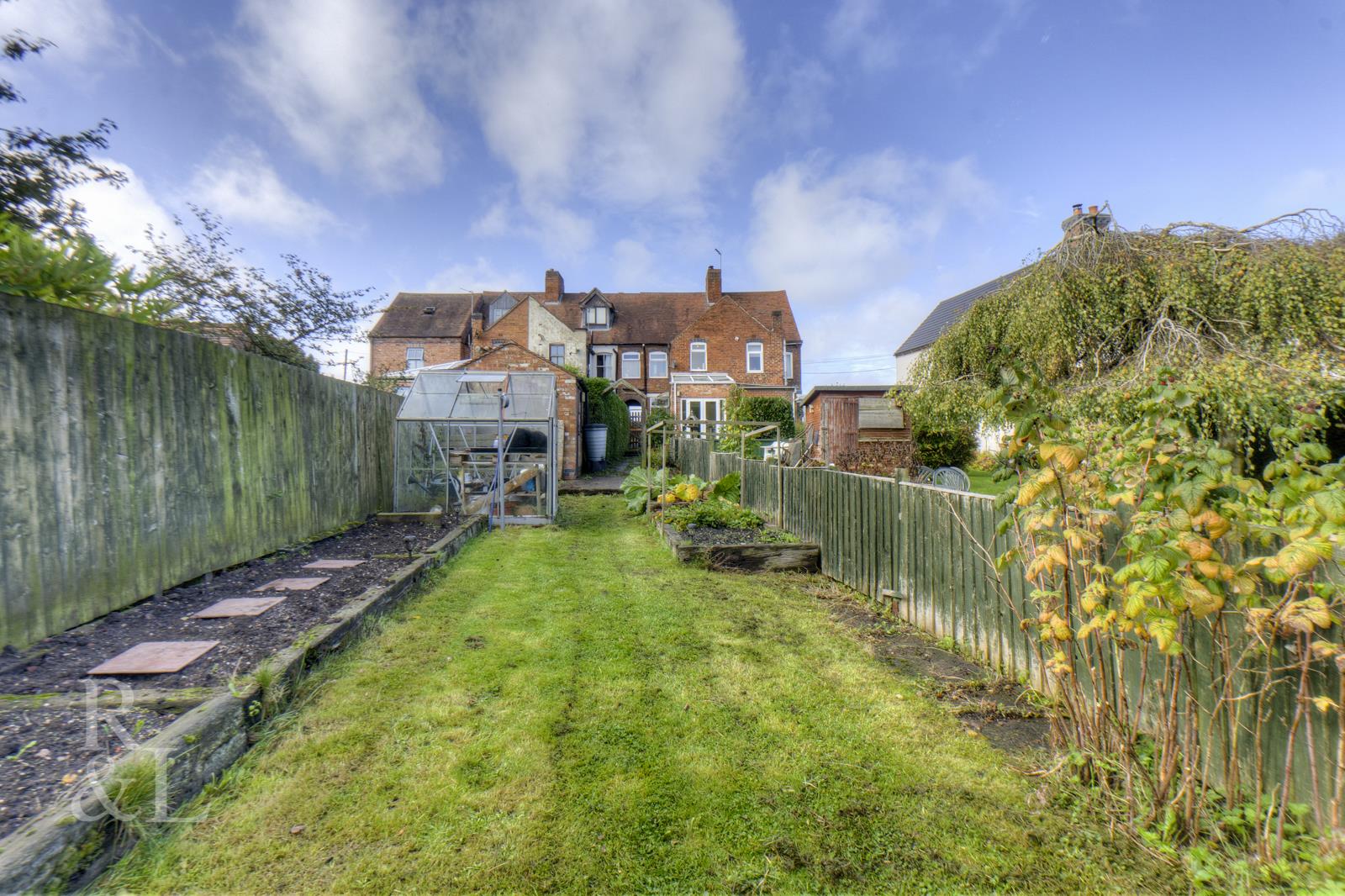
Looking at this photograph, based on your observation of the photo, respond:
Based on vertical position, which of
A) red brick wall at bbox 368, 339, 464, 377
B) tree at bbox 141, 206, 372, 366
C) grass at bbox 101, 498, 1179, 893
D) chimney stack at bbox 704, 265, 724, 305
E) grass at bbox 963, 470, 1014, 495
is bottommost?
grass at bbox 101, 498, 1179, 893

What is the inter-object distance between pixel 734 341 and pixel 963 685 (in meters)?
27.7

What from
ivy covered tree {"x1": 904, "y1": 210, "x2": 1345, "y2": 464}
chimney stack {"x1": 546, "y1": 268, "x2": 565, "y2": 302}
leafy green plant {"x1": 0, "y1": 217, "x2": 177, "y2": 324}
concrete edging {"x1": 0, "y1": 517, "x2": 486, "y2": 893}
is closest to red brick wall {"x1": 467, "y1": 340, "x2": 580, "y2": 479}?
ivy covered tree {"x1": 904, "y1": 210, "x2": 1345, "y2": 464}

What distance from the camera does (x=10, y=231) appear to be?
12.0 ft

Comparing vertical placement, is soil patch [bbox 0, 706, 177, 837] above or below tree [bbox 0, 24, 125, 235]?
below

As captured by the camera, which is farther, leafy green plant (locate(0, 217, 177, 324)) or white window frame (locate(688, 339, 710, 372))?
white window frame (locate(688, 339, 710, 372))

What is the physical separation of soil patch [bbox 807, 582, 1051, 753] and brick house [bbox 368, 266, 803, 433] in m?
21.6

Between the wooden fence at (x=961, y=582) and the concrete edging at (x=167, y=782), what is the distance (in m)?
3.64

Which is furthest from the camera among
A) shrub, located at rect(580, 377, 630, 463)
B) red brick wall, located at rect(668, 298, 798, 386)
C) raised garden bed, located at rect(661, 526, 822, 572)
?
red brick wall, located at rect(668, 298, 798, 386)

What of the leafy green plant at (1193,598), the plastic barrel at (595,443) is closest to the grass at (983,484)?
the leafy green plant at (1193,598)

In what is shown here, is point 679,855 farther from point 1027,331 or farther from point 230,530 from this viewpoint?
point 1027,331

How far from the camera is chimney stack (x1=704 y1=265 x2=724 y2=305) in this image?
33969mm

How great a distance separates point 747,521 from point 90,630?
22.2 ft

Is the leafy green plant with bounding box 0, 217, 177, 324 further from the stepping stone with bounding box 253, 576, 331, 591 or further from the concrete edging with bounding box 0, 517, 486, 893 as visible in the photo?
the concrete edging with bounding box 0, 517, 486, 893

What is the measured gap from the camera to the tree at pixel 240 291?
9.75 meters
